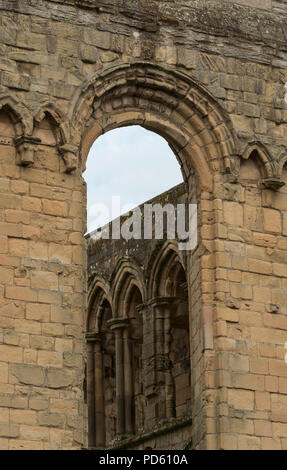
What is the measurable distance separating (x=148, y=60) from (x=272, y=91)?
1521mm

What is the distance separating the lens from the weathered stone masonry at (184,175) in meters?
18.3

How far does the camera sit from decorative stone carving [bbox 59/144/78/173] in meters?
18.9

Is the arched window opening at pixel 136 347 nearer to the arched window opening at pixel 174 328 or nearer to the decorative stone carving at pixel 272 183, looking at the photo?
the arched window opening at pixel 174 328

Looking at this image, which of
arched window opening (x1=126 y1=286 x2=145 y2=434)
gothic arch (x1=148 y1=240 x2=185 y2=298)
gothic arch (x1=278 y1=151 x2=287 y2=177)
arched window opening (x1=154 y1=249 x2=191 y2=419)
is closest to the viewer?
gothic arch (x1=278 y1=151 x2=287 y2=177)

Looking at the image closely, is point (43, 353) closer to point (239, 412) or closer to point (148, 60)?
point (239, 412)

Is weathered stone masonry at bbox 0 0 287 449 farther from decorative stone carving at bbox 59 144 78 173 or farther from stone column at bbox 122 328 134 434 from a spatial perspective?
stone column at bbox 122 328 134 434

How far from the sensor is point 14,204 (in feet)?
60.8

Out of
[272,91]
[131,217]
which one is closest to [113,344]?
[131,217]

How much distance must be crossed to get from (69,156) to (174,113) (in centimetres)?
159

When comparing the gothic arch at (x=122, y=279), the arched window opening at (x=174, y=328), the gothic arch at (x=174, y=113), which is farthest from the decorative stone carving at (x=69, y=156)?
the gothic arch at (x=122, y=279)

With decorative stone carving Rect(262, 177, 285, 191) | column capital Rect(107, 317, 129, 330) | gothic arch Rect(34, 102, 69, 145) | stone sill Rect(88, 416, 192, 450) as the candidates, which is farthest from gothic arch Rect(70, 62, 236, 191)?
column capital Rect(107, 317, 129, 330)

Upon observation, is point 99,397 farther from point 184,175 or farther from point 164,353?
point 184,175

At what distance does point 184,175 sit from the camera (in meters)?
20.2

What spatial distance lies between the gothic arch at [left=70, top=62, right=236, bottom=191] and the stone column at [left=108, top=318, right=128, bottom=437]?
6.59m
